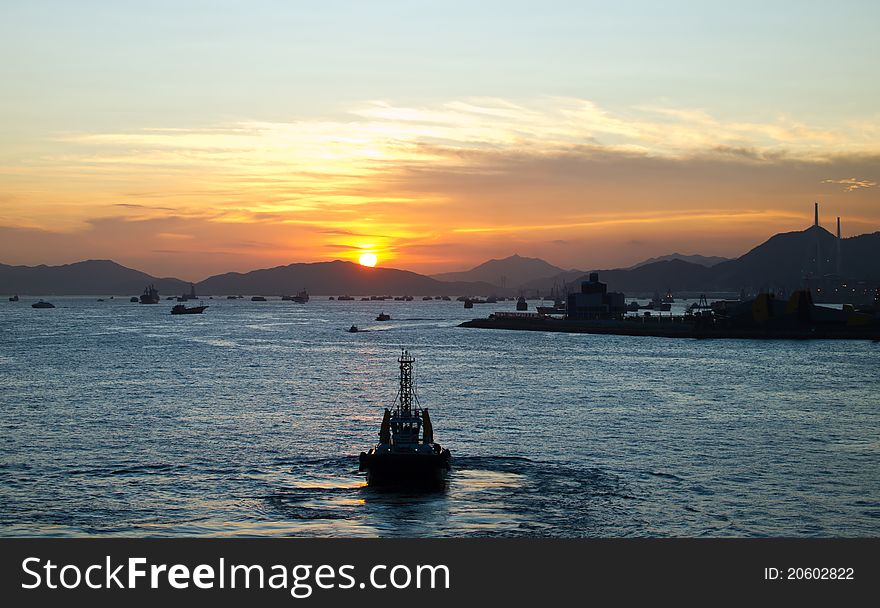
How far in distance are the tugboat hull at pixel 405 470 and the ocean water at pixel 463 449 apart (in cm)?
109

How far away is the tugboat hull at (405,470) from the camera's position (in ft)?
128

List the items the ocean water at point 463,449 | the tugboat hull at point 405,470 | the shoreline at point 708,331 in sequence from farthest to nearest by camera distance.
Result: the shoreline at point 708,331 → the tugboat hull at point 405,470 → the ocean water at point 463,449

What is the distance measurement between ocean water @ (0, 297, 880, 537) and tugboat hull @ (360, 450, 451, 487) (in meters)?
1.09

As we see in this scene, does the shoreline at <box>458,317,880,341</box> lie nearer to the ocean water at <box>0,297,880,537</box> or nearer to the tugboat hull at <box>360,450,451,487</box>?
the ocean water at <box>0,297,880,537</box>

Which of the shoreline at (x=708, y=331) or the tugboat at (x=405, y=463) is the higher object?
the shoreline at (x=708, y=331)

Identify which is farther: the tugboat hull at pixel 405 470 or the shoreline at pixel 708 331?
the shoreline at pixel 708 331

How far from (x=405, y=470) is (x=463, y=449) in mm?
9998

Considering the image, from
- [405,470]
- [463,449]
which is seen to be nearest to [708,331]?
[463,449]

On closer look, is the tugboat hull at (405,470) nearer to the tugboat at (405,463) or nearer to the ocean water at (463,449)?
the tugboat at (405,463)

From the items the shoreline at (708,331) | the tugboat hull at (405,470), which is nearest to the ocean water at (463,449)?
the tugboat hull at (405,470)

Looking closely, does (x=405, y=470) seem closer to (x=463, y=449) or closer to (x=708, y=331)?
(x=463, y=449)

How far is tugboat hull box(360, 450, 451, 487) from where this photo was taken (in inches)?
1535

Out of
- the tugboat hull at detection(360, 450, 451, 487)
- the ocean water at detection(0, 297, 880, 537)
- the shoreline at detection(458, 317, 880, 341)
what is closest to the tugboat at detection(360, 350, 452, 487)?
the tugboat hull at detection(360, 450, 451, 487)

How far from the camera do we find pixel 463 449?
48.7 metres
